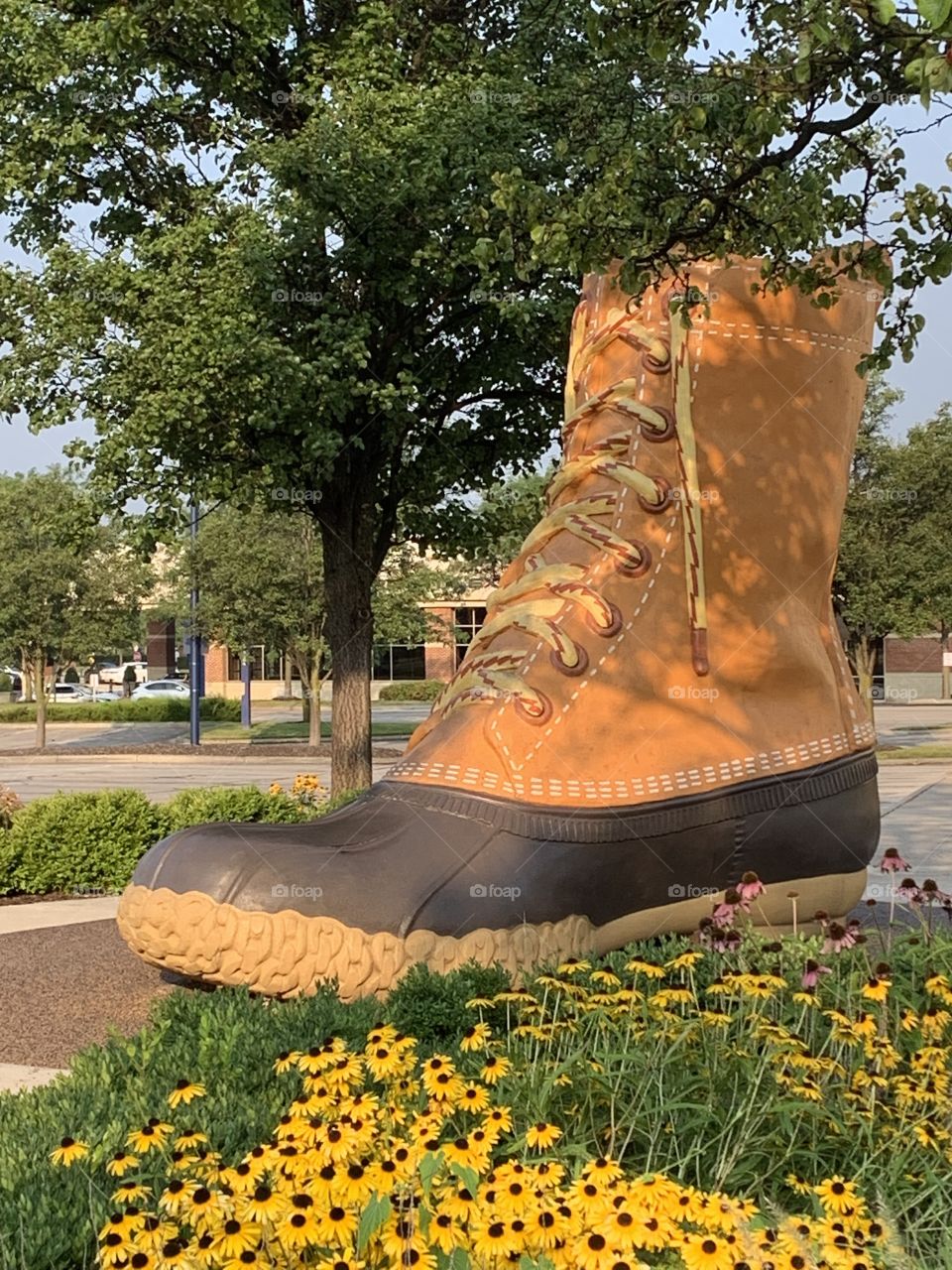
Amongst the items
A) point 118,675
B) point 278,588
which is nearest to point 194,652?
point 278,588

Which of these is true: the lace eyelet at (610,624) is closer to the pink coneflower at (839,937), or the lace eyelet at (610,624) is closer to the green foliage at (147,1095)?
the pink coneflower at (839,937)

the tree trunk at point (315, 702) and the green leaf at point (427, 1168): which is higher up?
the green leaf at point (427, 1168)

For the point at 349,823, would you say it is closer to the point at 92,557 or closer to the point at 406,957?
the point at 406,957

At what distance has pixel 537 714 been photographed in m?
4.10

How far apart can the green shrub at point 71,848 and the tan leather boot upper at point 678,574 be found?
15.7 ft

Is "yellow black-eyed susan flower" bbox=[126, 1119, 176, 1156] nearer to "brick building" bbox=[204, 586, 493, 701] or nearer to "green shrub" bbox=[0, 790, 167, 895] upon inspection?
"green shrub" bbox=[0, 790, 167, 895]

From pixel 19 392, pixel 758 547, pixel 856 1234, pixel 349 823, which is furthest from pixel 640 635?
pixel 19 392

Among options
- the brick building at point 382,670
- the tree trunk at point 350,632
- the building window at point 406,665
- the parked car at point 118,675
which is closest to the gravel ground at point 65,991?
the tree trunk at point 350,632

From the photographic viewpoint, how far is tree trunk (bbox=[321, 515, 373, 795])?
10242mm

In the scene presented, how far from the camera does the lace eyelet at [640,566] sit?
14.4ft

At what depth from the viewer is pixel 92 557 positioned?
2858 cm

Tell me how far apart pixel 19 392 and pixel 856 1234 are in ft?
28.0

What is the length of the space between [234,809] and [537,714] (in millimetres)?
4864

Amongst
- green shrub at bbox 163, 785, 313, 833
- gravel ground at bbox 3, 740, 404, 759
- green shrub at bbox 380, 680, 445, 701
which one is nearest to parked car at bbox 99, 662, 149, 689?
green shrub at bbox 380, 680, 445, 701
